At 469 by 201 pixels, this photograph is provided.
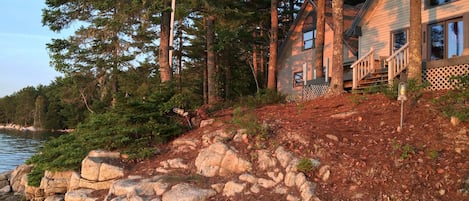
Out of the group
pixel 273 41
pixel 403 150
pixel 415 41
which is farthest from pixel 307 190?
pixel 273 41

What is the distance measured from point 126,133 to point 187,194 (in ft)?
12.6

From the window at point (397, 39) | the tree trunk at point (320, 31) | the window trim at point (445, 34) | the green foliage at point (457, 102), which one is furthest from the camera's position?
the tree trunk at point (320, 31)

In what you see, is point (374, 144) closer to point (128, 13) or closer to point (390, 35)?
point (128, 13)

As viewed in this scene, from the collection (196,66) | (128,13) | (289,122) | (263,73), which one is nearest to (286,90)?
(263,73)

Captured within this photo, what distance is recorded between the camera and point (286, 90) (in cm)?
2484

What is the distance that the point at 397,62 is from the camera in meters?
13.2

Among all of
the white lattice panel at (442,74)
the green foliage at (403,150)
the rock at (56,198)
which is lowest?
the rock at (56,198)

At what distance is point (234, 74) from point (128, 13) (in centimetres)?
1600

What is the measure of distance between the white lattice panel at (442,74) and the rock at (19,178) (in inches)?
556

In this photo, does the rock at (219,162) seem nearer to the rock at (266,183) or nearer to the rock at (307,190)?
the rock at (266,183)

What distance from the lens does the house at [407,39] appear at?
12430 mm

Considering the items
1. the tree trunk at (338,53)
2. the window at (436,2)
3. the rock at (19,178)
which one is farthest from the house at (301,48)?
the rock at (19,178)

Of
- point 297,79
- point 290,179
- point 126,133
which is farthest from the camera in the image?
point 297,79

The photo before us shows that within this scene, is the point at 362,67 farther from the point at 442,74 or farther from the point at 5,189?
the point at 5,189
